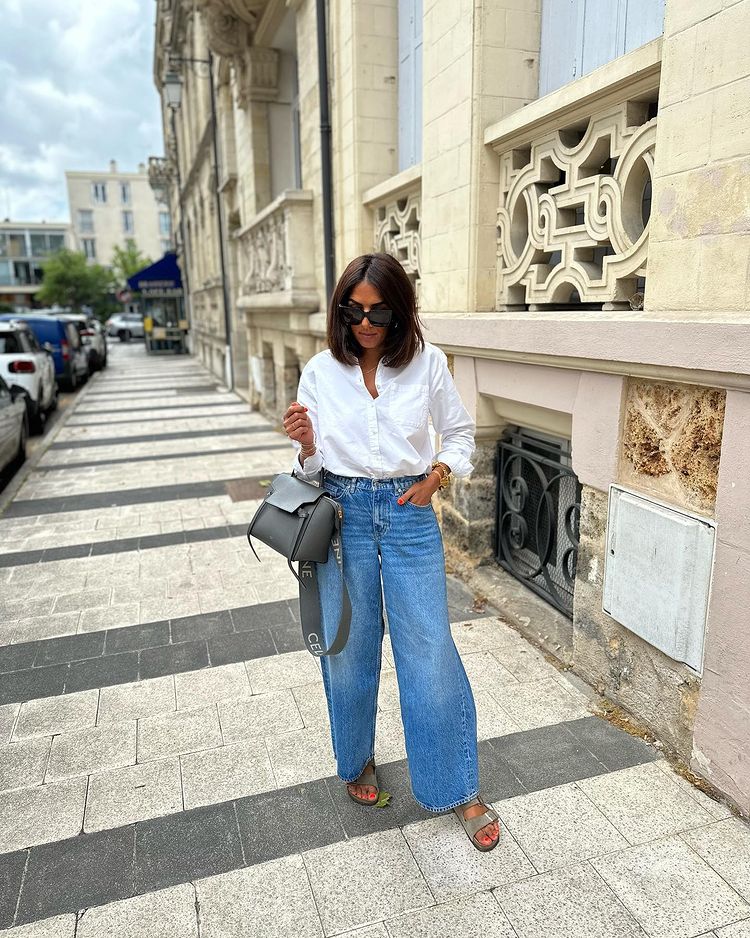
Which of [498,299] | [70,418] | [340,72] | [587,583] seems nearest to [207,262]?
[70,418]

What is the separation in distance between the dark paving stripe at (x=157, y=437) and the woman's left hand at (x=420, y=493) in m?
8.83

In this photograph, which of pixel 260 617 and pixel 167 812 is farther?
pixel 260 617

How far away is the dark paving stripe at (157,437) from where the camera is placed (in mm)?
10531

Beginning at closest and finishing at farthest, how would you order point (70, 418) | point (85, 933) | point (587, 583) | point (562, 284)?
point (85, 933) < point (587, 583) < point (562, 284) < point (70, 418)

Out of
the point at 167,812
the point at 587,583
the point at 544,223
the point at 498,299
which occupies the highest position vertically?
the point at 544,223

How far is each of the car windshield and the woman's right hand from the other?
1111cm

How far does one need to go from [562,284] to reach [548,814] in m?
2.61

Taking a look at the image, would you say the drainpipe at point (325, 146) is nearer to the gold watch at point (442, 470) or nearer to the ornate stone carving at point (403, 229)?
the ornate stone carving at point (403, 229)

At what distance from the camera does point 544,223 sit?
13.1 feet

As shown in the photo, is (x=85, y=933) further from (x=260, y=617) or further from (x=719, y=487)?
(x=719, y=487)

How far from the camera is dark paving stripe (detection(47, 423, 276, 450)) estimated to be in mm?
10531

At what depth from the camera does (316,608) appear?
2.61 meters

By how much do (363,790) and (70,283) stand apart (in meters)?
64.6

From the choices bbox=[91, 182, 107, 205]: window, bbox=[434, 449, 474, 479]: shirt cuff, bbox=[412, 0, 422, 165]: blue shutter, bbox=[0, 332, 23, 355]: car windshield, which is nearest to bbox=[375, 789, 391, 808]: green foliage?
bbox=[434, 449, 474, 479]: shirt cuff
